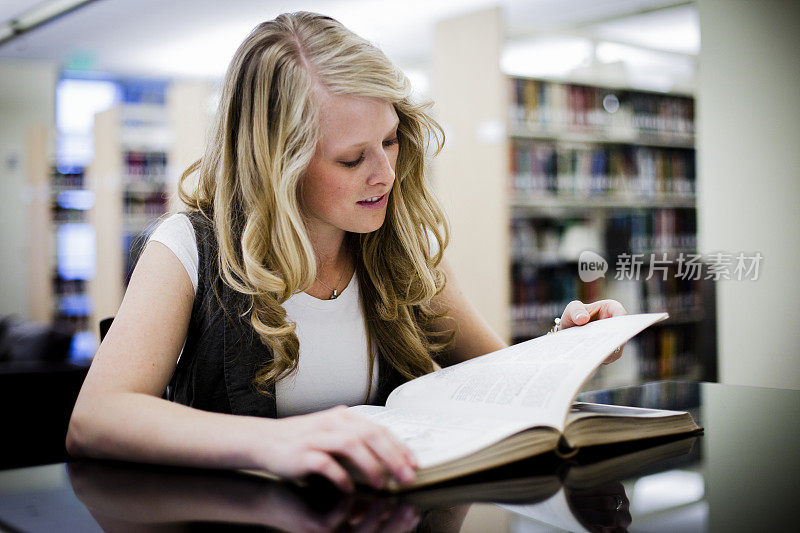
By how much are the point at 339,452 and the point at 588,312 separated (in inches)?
20.4

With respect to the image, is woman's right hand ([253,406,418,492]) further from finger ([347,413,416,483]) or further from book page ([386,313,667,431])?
book page ([386,313,667,431])

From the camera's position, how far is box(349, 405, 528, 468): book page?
25.7 inches

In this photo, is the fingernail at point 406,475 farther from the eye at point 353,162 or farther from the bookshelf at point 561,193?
the bookshelf at point 561,193

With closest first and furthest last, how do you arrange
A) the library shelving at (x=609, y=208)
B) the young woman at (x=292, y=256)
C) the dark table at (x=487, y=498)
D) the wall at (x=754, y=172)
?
the dark table at (x=487, y=498) → the young woman at (x=292, y=256) → the wall at (x=754, y=172) → the library shelving at (x=609, y=208)

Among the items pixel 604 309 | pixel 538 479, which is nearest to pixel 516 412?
pixel 538 479

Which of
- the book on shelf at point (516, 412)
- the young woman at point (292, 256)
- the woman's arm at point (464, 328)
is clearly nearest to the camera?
the book on shelf at point (516, 412)

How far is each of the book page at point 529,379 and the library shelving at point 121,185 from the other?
Result: 5.72 metres

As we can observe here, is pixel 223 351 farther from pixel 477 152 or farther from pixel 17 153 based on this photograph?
pixel 17 153

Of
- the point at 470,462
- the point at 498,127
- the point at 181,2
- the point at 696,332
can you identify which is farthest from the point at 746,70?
the point at 181,2

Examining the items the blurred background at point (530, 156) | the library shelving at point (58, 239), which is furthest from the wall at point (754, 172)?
the library shelving at point (58, 239)

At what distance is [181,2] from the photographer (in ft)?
20.8

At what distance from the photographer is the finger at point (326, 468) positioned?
60 cm

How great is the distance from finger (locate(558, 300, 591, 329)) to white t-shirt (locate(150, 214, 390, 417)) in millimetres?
285

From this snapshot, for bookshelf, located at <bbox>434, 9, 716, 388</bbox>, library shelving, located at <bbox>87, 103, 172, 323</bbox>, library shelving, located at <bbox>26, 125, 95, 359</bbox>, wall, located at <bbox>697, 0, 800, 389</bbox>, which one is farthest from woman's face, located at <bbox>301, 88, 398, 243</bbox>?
library shelving, located at <bbox>26, 125, 95, 359</bbox>
